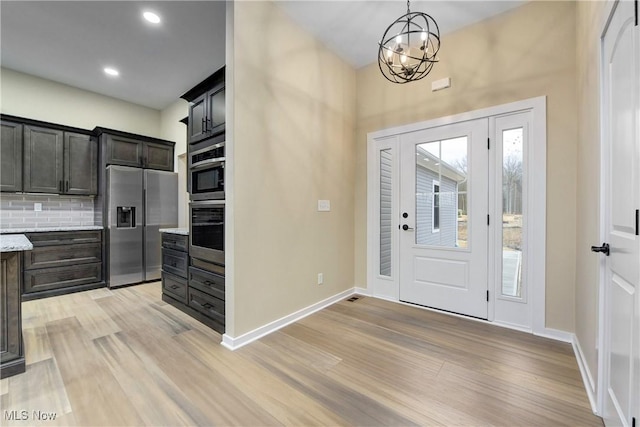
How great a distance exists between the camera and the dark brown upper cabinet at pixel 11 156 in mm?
3455

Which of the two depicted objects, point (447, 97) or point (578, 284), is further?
point (447, 97)

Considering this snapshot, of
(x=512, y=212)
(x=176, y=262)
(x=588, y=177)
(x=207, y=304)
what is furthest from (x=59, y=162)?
(x=588, y=177)

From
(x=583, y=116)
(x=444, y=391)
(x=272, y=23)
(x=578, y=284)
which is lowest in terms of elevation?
(x=444, y=391)

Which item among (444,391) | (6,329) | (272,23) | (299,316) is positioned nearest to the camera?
(444,391)

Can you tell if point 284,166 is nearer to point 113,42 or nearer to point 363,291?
point 363,291

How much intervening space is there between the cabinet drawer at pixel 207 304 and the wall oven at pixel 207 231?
37 cm

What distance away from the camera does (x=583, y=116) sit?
6.59ft

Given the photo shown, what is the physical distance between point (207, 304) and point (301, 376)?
51.1 inches

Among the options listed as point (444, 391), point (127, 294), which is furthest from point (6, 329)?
point (444, 391)

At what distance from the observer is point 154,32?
307cm

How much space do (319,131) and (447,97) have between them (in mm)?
1454

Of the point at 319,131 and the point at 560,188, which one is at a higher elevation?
the point at 319,131

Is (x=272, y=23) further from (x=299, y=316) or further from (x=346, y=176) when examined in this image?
(x=299, y=316)

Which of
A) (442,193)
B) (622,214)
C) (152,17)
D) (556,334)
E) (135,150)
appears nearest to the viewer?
(622,214)
